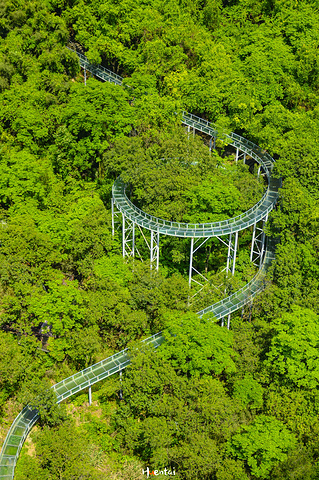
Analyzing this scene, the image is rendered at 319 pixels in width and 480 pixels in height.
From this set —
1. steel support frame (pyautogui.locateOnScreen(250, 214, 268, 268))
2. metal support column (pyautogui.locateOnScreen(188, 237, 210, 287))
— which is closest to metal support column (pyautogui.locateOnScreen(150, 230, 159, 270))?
metal support column (pyautogui.locateOnScreen(188, 237, 210, 287))

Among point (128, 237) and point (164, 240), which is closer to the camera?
point (164, 240)

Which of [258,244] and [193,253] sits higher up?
[193,253]

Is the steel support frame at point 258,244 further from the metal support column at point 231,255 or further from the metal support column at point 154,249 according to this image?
the metal support column at point 154,249

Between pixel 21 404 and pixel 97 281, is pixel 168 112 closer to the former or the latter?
pixel 97 281

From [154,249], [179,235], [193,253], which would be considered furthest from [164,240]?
[193,253]

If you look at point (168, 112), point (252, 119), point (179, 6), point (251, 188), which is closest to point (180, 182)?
point (251, 188)

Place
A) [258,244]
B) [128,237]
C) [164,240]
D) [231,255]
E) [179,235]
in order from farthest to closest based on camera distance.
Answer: [258,244], [128,237], [231,255], [164,240], [179,235]

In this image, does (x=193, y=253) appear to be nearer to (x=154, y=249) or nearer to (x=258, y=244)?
(x=154, y=249)
